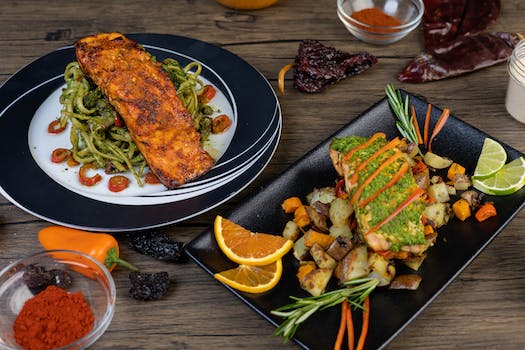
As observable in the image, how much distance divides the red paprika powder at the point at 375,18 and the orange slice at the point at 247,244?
101 inches

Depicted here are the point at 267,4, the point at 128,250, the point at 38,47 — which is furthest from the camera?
the point at 267,4

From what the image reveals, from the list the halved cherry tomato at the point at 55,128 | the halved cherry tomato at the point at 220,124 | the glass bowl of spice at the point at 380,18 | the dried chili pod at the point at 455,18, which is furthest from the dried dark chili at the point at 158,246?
the dried chili pod at the point at 455,18

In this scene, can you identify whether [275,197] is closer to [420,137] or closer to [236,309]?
[236,309]

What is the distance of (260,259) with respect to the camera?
12.0 feet

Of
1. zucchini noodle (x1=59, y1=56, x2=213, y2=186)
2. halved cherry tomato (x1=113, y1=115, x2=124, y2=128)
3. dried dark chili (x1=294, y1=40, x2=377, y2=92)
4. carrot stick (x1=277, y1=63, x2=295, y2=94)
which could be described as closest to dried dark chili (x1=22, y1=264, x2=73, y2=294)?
zucchini noodle (x1=59, y1=56, x2=213, y2=186)

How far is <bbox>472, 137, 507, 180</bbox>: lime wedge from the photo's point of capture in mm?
4227

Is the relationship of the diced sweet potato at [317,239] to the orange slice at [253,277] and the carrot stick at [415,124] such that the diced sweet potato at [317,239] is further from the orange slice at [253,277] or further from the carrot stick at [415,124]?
the carrot stick at [415,124]

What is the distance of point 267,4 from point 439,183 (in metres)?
2.72

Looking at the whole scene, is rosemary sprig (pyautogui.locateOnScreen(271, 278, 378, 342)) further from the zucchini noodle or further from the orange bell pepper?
the zucchini noodle

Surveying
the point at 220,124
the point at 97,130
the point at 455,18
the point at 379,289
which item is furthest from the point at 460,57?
the point at 97,130

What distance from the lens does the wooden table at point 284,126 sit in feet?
11.8

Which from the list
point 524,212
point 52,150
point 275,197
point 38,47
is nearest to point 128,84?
point 52,150

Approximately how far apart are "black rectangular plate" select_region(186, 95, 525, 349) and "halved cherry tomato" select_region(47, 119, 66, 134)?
1459 millimetres

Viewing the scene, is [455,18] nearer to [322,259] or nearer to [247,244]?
[322,259]
